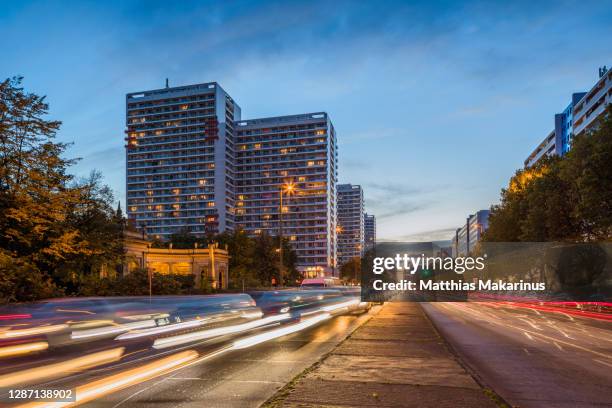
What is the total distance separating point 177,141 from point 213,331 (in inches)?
6028

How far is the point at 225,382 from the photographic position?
32.5 ft

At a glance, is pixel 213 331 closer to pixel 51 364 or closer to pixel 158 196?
pixel 51 364

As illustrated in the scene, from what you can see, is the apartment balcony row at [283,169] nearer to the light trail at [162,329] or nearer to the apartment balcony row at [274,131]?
the apartment balcony row at [274,131]

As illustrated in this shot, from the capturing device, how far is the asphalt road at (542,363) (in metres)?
9.14

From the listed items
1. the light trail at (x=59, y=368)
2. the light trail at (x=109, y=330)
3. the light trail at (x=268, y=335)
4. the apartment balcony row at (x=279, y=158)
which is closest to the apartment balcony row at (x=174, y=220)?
the apartment balcony row at (x=279, y=158)

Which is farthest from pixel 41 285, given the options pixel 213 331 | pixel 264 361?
pixel 264 361

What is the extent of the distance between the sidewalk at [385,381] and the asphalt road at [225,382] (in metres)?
0.62

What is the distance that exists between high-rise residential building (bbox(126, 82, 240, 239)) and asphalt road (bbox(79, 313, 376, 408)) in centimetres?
14628

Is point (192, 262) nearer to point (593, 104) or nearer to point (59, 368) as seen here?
point (59, 368)

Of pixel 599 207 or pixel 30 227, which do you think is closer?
pixel 30 227

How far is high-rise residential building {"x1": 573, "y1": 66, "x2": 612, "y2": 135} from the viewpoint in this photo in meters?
84.5

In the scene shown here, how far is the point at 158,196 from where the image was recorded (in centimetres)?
16412

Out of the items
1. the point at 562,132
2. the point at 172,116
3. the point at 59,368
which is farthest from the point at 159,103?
the point at 59,368

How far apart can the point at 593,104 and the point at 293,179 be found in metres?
98.4
